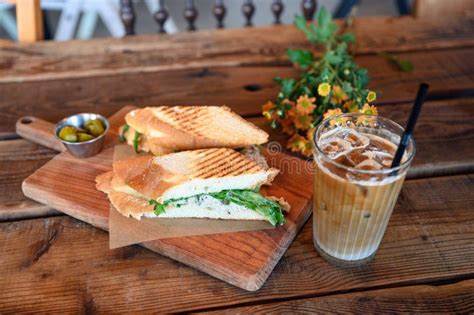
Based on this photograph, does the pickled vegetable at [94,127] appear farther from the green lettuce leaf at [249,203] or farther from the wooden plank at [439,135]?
the wooden plank at [439,135]

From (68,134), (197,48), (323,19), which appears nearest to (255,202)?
(68,134)

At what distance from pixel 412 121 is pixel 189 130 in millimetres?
598

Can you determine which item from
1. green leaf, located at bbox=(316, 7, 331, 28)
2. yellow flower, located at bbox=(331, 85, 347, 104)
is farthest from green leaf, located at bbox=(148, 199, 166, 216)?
green leaf, located at bbox=(316, 7, 331, 28)

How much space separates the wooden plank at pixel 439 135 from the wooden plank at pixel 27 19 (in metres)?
1.02

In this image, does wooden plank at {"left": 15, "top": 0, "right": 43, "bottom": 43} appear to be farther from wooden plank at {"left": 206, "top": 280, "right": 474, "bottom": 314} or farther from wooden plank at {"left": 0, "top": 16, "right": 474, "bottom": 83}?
wooden plank at {"left": 206, "top": 280, "right": 474, "bottom": 314}

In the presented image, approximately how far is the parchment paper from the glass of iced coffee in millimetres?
151

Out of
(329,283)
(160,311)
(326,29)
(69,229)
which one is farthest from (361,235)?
(326,29)

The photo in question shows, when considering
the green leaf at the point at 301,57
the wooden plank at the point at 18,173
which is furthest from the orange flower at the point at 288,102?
the wooden plank at the point at 18,173

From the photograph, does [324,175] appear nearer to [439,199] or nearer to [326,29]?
[439,199]

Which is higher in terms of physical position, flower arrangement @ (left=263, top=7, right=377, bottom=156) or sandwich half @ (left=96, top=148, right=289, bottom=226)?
flower arrangement @ (left=263, top=7, right=377, bottom=156)

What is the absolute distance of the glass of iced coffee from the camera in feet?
2.99

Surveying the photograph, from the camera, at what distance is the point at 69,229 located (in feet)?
3.67

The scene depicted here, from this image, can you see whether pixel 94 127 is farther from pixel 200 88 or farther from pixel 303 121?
pixel 303 121

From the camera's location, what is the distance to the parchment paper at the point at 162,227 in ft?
3.45
